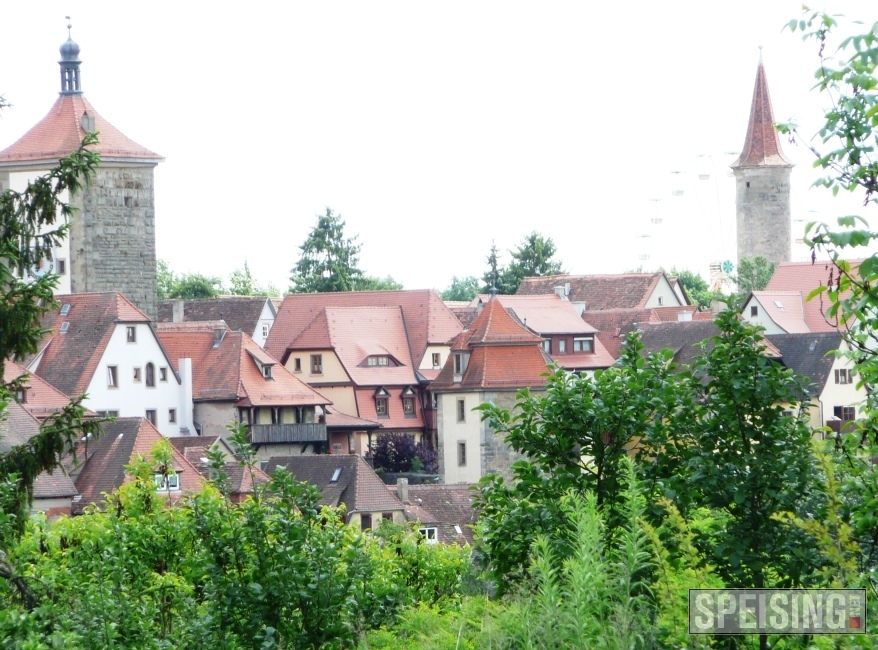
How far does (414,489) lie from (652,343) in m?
25.5

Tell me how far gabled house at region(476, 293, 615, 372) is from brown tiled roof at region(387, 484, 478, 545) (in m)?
23.7

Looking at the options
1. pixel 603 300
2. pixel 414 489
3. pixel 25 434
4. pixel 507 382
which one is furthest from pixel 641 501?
pixel 603 300

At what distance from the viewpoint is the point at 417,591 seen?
22.1 metres

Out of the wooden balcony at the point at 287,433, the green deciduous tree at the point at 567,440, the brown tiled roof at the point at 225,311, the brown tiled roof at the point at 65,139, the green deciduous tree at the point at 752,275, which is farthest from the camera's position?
the green deciduous tree at the point at 752,275

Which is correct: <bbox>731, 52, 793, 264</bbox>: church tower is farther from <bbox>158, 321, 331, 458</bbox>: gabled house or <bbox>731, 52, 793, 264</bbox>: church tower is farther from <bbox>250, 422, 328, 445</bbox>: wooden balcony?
<bbox>250, 422, 328, 445</bbox>: wooden balcony

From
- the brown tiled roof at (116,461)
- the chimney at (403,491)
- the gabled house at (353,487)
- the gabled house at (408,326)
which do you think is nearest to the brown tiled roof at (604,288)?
the gabled house at (408,326)

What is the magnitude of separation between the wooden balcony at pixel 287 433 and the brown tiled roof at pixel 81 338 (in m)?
6.66

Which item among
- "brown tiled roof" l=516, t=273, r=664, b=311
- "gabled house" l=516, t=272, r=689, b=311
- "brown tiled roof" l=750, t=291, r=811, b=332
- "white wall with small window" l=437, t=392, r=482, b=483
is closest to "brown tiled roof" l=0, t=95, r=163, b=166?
"white wall with small window" l=437, t=392, r=482, b=483

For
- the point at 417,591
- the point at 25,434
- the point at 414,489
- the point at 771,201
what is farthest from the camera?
the point at 771,201

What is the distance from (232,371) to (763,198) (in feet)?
248

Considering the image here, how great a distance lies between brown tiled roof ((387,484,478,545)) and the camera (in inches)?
1750

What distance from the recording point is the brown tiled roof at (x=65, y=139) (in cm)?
6216

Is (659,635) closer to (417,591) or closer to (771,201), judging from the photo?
(417,591)

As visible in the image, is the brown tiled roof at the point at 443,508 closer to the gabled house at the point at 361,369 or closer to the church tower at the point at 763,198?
the gabled house at the point at 361,369
